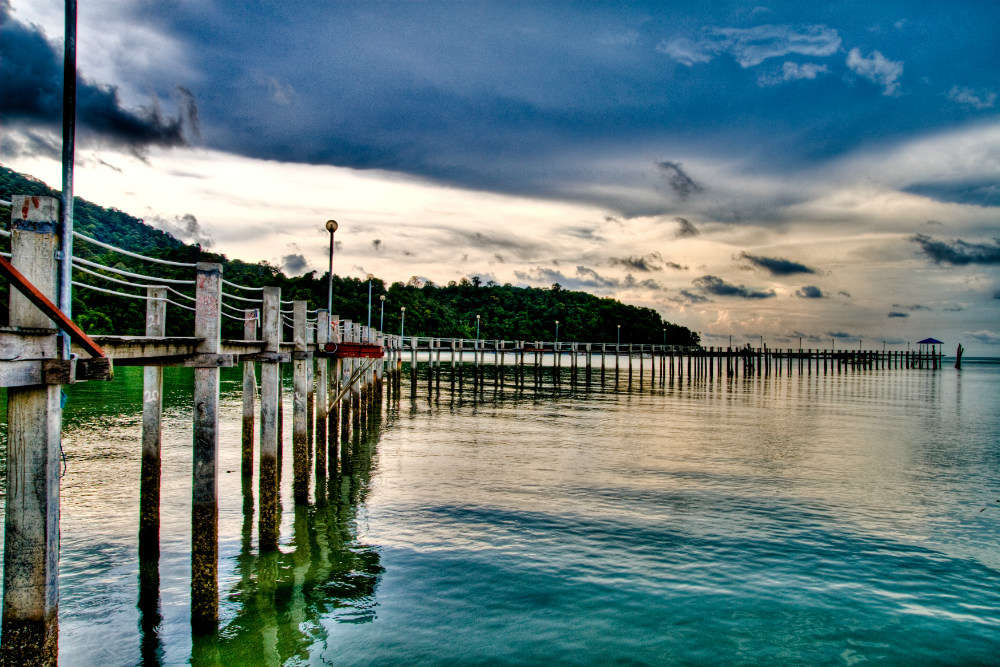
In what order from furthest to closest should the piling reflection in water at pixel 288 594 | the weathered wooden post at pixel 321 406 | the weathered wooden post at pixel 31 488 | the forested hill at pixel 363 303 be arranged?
1. the forested hill at pixel 363 303
2. the weathered wooden post at pixel 321 406
3. the piling reflection in water at pixel 288 594
4. the weathered wooden post at pixel 31 488

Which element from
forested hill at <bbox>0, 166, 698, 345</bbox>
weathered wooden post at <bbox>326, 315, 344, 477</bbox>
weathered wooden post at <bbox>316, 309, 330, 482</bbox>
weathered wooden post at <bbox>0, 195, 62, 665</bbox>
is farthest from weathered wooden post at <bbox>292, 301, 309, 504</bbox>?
forested hill at <bbox>0, 166, 698, 345</bbox>

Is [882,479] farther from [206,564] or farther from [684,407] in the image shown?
[684,407]

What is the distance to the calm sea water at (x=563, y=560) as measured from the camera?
29.1 feet

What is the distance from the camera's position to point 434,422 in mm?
31359

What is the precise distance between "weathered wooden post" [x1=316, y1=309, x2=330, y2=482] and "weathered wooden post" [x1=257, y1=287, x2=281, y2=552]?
3.84m

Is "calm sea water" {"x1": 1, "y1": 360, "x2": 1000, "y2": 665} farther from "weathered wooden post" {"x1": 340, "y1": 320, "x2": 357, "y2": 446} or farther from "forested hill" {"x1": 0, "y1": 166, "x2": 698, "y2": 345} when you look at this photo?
"forested hill" {"x1": 0, "y1": 166, "x2": 698, "y2": 345}

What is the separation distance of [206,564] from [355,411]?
1791 cm

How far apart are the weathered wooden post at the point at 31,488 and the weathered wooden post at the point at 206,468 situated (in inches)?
122

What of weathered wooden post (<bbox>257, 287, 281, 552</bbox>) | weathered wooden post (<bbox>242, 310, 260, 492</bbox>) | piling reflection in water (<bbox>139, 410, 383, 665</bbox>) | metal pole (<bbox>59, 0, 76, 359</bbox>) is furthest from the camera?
weathered wooden post (<bbox>242, 310, 260, 492</bbox>)

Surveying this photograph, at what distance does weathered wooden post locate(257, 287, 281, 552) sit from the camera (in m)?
11.9

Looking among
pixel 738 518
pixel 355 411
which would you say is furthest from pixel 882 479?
pixel 355 411

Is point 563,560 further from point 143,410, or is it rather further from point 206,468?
point 143,410

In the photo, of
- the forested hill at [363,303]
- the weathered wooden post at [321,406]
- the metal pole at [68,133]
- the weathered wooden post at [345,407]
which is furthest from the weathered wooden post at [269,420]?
the forested hill at [363,303]

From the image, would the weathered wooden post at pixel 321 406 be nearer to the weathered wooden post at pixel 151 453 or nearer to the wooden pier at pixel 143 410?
the wooden pier at pixel 143 410
